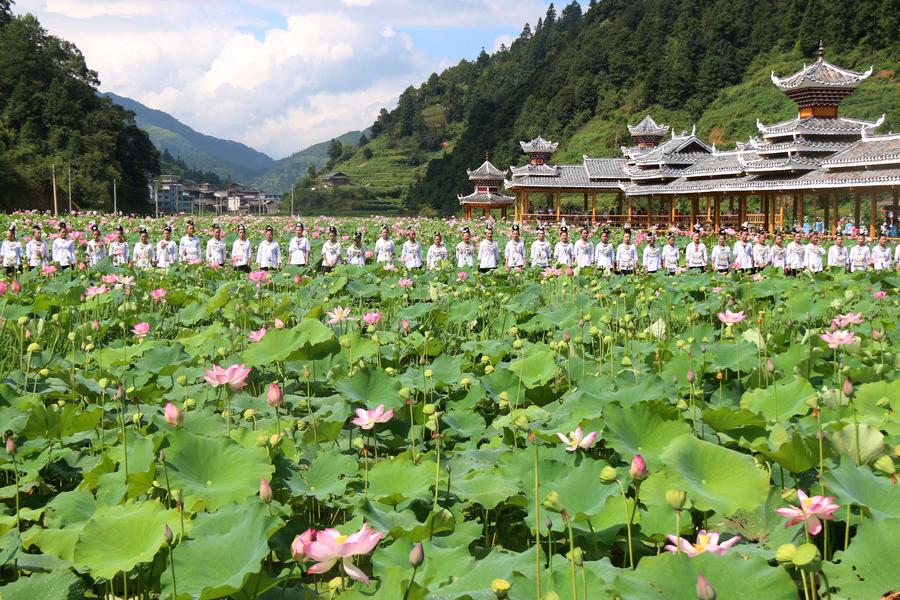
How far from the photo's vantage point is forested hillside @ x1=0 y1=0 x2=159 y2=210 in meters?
37.2

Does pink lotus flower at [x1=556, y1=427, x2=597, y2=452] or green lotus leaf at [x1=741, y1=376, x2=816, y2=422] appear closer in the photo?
pink lotus flower at [x1=556, y1=427, x2=597, y2=452]

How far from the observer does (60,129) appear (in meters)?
41.8

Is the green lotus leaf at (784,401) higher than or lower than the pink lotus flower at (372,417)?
lower

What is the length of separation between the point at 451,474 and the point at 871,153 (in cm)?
2234

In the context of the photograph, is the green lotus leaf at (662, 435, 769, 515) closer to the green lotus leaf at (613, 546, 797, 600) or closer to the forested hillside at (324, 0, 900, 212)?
the green lotus leaf at (613, 546, 797, 600)

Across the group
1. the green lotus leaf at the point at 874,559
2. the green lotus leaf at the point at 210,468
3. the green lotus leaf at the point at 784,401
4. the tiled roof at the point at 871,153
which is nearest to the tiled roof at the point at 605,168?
the tiled roof at the point at 871,153

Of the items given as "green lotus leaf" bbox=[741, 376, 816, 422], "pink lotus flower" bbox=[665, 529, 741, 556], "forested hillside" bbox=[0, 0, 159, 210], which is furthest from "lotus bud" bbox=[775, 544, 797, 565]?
"forested hillside" bbox=[0, 0, 159, 210]

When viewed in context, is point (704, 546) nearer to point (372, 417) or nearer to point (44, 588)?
point (372, 417)

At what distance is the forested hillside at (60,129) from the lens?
37250 millimetres

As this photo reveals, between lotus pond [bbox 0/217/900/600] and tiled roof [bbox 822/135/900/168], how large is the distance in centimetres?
1824

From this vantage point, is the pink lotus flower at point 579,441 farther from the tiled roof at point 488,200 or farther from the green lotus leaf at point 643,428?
the tiled roof at point 488,200

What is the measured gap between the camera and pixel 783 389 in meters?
2.69

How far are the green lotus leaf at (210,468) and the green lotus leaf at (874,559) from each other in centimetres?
130

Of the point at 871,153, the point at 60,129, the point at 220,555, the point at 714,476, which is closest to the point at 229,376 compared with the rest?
the point at 220,555
